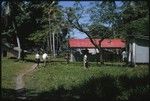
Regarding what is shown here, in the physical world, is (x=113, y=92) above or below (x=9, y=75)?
below

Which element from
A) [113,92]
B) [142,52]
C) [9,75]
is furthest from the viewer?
[9,75]

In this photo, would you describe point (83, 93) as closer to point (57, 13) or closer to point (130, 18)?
point (130, 18)

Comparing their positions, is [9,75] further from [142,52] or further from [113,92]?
[113,92]

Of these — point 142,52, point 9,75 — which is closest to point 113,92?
point 142,52

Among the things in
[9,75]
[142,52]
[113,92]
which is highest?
[142,52]

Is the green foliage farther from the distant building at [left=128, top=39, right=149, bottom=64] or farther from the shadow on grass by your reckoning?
the distant building at [left=128, top=39, right=149, bottom=64]

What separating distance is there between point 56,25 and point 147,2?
2901 cm

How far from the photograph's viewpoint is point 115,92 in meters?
13.0

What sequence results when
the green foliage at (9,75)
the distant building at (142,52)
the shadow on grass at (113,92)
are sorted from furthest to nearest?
the green foliage at (9,75) < the distant building at (142,52) < the shadow on grass at (113,92)

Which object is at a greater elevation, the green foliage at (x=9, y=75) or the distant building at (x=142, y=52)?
the distant building at (x=142, y=52)

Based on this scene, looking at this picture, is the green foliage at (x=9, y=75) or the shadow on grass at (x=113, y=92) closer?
the shadow on grass at (x=113, y=92)

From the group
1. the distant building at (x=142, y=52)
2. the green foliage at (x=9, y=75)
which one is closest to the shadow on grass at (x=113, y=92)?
the distant building at (x=142, y=52)

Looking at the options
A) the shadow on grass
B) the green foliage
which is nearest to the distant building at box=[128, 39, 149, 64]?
the shadow on grass

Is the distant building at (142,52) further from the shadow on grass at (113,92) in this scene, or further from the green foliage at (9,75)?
the green foliage at (9,75)
